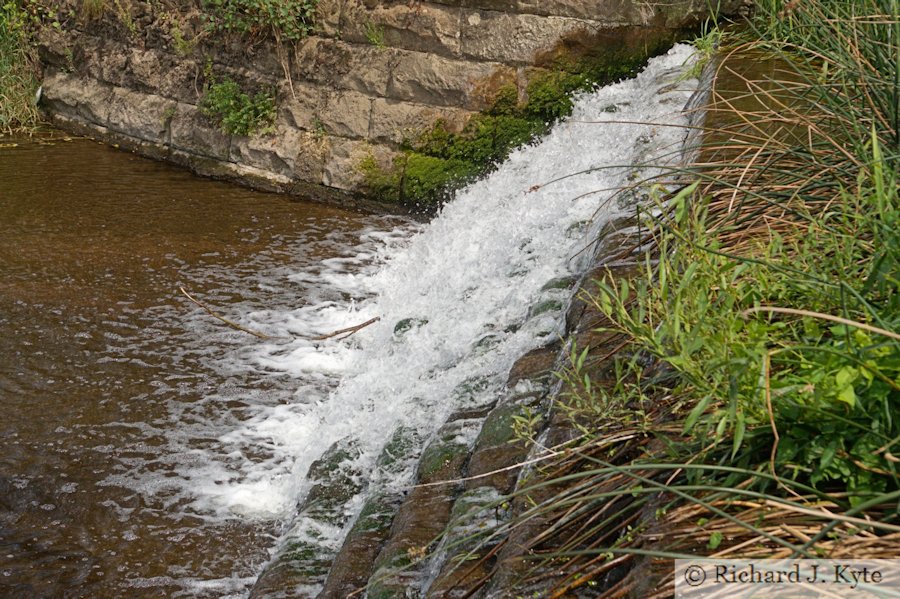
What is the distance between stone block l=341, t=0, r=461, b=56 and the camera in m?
6.78

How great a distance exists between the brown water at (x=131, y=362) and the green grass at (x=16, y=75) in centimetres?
94

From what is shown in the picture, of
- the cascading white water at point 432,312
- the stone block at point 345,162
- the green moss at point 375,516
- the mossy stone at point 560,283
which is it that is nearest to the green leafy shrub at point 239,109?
the stone block at point 345,162

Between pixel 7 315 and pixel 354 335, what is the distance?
2.02 m

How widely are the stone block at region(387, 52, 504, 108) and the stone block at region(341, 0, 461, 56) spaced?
3.8 inches

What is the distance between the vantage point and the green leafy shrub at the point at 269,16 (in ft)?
23.6

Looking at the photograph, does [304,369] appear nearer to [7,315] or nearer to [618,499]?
[7,315]

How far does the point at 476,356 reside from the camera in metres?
3.89

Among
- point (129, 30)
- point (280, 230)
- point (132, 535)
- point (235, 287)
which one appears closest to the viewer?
point (132, 535)

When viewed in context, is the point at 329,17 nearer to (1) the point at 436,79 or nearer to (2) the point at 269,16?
(2) the point at 269,16

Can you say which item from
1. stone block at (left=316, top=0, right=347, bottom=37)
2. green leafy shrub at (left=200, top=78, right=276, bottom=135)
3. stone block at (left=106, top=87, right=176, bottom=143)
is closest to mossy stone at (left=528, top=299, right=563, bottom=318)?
stone block at (left=316, top=0, right=347, bottom=37)

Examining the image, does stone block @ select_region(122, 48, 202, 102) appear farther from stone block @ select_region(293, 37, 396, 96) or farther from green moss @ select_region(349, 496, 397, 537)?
green moss @ select_region(349, 496, 397, 537)


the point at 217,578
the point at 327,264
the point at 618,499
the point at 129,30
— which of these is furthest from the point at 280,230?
the point at 618,499

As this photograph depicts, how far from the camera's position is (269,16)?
720 cm

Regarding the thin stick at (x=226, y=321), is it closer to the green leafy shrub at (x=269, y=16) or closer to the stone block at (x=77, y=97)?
the green leafy shrub at (x=269, y=16)
